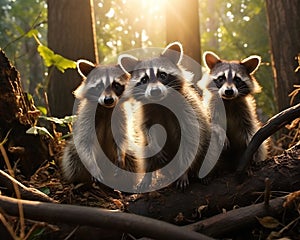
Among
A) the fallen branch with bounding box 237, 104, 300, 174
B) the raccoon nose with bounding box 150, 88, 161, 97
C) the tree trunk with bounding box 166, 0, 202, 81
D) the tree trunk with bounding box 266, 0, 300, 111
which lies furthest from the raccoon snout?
the tree trunk with bounding box 166, 0, 202, 81

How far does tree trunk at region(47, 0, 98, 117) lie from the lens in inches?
236

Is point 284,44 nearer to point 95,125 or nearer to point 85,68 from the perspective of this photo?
point 85,68

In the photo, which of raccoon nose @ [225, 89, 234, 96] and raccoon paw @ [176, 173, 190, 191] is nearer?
raccoon paw @ [176, 173, 190, 191]

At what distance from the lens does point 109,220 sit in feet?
7.89

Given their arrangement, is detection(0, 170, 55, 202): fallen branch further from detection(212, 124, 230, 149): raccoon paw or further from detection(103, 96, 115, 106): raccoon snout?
detection(212, 124, 230, 149): raccoon paw

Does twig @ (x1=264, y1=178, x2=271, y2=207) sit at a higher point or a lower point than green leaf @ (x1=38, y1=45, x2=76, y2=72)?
lower

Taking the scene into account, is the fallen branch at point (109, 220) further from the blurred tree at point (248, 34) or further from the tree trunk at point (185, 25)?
the blurred tree at point (248, 34)

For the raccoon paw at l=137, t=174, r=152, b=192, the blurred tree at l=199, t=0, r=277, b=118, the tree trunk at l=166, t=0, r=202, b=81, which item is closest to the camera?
the raccoon paw at l=137, t=174, r=152, b=192

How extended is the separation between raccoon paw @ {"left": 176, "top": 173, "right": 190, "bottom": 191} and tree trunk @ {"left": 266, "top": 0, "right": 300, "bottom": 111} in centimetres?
249

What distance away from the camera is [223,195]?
10.4 feet

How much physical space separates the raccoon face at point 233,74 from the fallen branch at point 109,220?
1804 millimetres

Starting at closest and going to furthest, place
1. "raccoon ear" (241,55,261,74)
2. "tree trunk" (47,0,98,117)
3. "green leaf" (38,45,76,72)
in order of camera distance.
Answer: "raccoon ear" (241,55,261,74), "green leaf" (38,45,76,72), "tree trunk" (47,0,98,117)

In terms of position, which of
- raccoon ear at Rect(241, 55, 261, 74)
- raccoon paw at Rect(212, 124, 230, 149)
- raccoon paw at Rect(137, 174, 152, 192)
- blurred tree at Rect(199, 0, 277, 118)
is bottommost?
blurred tree at Rect(199, 0, 277, 118)

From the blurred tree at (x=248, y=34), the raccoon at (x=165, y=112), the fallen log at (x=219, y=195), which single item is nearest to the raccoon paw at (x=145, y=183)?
the raccoon at (x=165, y=112)
